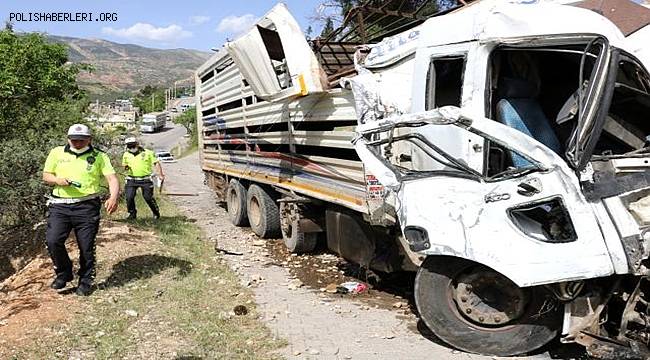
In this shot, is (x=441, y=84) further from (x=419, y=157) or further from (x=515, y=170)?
(x=515, y=170)

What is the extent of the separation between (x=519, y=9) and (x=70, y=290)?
446cm

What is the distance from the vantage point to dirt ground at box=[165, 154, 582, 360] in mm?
4234

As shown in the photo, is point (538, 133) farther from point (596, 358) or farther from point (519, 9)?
point (596, 358)

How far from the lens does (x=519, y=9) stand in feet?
12.0

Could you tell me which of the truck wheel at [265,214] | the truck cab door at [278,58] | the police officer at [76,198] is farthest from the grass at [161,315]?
the truck cab door at [278,58]

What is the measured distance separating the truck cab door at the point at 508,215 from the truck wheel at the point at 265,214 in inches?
176

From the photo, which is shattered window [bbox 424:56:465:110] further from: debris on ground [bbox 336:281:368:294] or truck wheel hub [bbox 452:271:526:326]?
debris on ground [bbox 336:281:368:294]

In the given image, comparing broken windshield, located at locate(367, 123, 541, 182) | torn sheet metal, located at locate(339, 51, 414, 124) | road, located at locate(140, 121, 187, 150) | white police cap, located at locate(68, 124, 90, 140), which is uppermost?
torn sheet metal, located at locate(339, 51, 414, 124)

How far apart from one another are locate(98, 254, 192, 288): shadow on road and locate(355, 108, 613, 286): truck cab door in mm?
3159

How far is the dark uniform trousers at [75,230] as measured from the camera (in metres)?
5.30

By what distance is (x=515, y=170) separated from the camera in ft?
11.8

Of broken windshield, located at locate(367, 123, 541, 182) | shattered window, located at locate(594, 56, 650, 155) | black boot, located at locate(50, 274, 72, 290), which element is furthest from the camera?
black boot, located at locate(50, 274, 72, 290)

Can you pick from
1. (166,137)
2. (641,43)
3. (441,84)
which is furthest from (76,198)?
(166,137)

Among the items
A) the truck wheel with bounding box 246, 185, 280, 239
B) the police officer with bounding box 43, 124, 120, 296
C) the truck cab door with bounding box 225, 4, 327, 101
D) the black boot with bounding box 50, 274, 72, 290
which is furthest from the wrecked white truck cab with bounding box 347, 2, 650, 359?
the truck wheel with bounding box 246, 185, 280, 239
